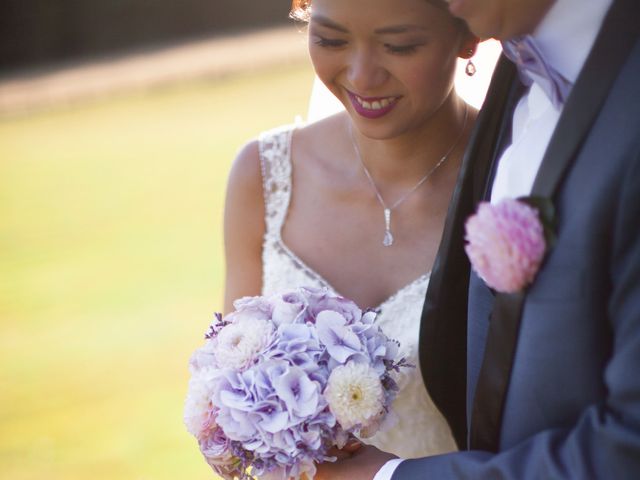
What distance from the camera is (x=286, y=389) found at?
7.43 ft

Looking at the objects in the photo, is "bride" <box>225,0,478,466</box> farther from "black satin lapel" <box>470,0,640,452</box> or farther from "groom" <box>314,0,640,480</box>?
"black satin lapel" <box>470,0,640,452</box>

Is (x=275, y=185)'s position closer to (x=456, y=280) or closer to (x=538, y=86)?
(x=456, y=280)

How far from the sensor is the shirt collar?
196 cm

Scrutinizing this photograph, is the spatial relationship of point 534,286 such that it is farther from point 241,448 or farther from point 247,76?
point 247,76

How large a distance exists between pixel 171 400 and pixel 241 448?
444 centimetres

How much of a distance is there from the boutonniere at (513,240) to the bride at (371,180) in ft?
2.99

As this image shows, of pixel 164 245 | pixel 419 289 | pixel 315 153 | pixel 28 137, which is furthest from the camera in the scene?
pixel 28 137

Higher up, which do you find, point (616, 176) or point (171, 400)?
point (616, 176)

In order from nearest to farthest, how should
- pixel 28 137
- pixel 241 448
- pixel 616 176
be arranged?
pixel 616 176 → pixel 241 448 → pixel 28 137

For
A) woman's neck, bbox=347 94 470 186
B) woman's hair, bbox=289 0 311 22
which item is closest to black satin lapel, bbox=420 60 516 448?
woman's neck, bbox=347 94 470 186

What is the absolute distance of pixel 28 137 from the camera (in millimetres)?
15086

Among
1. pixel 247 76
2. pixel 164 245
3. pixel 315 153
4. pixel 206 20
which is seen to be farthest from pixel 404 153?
pixel 206 20

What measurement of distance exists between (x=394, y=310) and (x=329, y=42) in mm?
891

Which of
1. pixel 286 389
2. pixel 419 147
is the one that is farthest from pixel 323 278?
pixel 286 389
